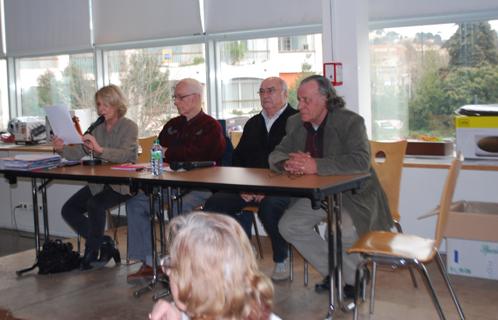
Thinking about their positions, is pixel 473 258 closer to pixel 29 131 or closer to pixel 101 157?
pixel 101 157

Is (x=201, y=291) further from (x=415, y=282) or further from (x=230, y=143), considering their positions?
(x=230, y=143)

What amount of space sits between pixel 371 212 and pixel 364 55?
1.61 meters

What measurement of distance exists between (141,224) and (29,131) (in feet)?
8.77

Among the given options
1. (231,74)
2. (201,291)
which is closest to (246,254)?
(201,291)

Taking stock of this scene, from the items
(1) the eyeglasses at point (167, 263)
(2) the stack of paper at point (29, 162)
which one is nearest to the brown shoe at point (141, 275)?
(2) the stack of paper at point (29, 162)

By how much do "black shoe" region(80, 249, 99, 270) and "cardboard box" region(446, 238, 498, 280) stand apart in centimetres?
236

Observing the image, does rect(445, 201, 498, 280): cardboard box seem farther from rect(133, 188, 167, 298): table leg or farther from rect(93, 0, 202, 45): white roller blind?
rect(93, 0, 202, 45): white roller blind

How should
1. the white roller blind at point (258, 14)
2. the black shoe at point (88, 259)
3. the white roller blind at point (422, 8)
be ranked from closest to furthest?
the white roller blind at point (422, 8) → the black shoe at point (88, 259) → the white roller blind at point (258, 14)

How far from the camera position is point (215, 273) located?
4.47 feet

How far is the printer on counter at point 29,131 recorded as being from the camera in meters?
6.42

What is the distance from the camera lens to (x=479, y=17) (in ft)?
15.0

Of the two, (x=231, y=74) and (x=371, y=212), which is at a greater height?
Result: (x=231, y=74)

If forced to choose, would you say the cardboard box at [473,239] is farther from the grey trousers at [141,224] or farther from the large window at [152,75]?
the large window at [152,75]

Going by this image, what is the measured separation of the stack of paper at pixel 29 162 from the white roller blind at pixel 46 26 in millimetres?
2417
